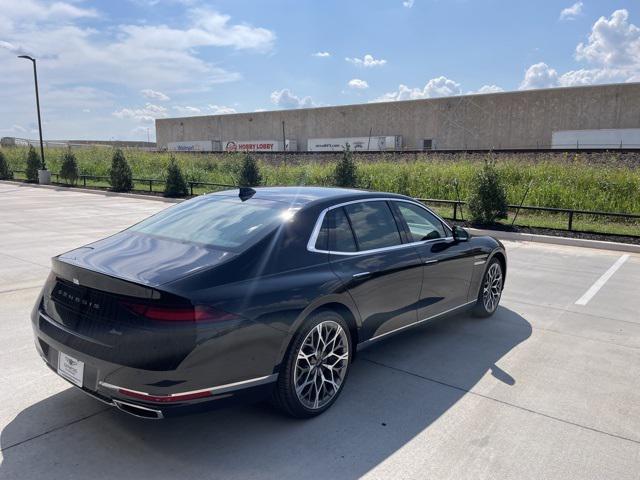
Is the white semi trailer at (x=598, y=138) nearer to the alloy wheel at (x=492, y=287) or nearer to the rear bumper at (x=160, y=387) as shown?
the alloy wheel at (x=492, y=287)

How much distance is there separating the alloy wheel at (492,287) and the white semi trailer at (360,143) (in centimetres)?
5043

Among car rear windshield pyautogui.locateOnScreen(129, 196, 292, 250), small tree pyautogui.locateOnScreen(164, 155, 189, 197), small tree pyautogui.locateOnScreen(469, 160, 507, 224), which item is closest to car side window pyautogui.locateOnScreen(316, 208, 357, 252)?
car rear windshield pyautogui.locateOnScreen(129, 196, 292, 250)

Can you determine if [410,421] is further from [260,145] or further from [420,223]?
[260,145]

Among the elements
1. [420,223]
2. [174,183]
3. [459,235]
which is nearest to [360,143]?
[174,183]

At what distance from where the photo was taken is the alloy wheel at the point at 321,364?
3465mm

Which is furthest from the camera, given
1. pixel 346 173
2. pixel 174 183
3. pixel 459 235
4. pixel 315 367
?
pixel 174 183

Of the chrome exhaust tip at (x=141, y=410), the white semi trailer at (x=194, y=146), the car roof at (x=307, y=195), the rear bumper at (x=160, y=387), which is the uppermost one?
the white semi trailer at (x=194, y=146)

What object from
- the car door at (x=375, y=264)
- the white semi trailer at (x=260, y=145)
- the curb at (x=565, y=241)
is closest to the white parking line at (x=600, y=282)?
the curb at (x=565, y=241)

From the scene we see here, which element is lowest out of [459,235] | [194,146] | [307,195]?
[459,235]

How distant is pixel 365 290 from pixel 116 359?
1.87m

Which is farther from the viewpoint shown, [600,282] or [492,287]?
[600,282]

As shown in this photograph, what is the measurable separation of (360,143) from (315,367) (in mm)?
58614

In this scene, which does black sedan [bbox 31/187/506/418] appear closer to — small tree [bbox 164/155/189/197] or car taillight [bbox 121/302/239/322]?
car taillight [bbox 121/302/239/322]

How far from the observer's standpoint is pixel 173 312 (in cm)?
Result: 284
